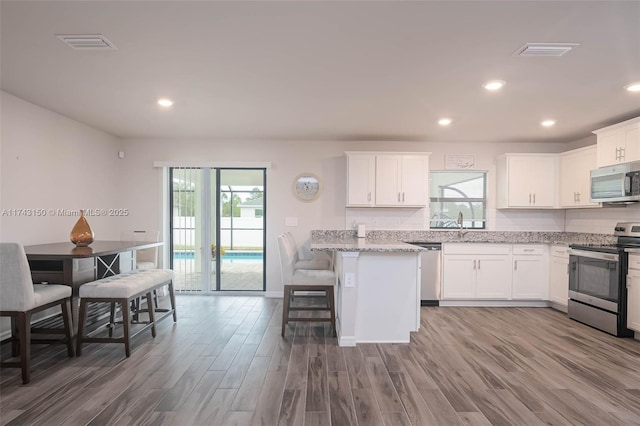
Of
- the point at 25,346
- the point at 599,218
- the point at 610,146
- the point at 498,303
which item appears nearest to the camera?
the point at 25,346

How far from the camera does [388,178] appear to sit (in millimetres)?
4707

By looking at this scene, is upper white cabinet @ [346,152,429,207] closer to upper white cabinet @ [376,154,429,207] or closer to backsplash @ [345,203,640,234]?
upper white cabinet @ [376,154,429,207]

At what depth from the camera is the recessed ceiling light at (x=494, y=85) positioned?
9.14ft

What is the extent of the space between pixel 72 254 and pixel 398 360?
2.84 meters

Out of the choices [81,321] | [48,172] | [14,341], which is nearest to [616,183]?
[81,321]

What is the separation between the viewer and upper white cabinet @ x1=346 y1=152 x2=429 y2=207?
470cm

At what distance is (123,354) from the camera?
290 cm

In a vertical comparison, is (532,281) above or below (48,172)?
below

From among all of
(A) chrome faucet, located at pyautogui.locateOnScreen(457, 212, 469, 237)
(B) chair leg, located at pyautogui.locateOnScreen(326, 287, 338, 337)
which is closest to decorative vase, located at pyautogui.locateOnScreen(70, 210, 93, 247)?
(B) chair leg, located at pyautogui.locateOnScreen(326, 287, 338, 337)

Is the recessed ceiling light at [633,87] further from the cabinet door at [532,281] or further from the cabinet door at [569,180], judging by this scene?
the cabinet door at [532,281]

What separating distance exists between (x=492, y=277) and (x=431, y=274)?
2.78ft

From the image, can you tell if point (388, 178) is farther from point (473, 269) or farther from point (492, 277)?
point (492, 277)

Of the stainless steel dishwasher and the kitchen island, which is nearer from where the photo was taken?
the kitchen island

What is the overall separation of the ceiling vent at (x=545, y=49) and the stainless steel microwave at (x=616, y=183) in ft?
7.13
